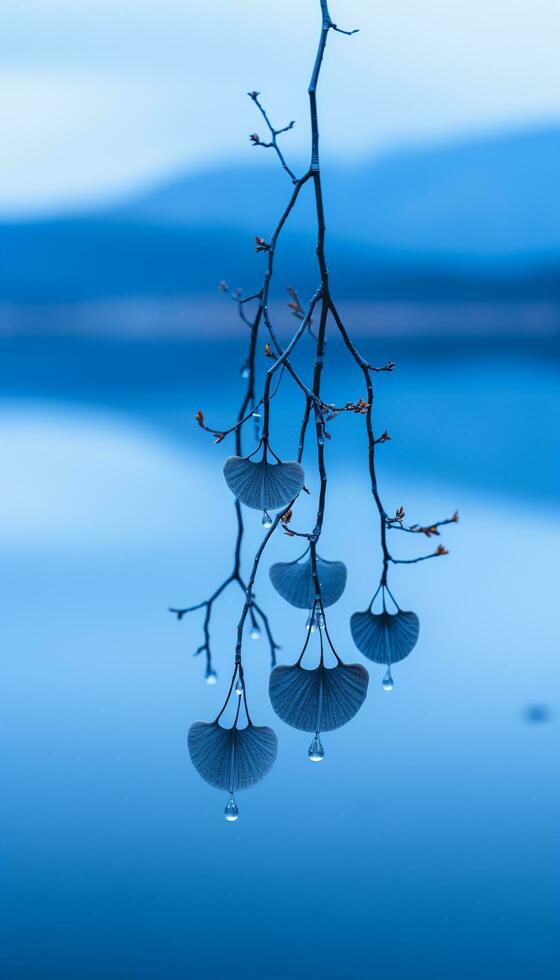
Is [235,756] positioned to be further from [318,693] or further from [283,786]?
[283,786]

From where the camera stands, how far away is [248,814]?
48cm

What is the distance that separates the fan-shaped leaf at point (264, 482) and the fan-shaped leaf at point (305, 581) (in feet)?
0.34

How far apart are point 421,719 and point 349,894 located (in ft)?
0.53

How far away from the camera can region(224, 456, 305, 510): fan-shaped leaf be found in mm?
368

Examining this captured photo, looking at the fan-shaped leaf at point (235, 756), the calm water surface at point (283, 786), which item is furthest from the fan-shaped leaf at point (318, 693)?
the calm water surface at point (283, 786)

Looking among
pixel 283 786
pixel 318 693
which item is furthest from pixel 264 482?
pixel 283 786

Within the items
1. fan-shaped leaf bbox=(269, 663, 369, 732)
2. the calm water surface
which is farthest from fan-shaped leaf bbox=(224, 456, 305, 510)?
the calm water surface

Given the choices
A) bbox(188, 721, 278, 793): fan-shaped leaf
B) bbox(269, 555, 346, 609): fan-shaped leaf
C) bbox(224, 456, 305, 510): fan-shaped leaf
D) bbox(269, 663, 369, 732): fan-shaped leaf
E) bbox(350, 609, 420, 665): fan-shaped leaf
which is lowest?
bbox(188, 721, 278, 793): fan-shaped leaf

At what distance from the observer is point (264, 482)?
1.21ft

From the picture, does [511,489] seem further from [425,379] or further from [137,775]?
[425,379]

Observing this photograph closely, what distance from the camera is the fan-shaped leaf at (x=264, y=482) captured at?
37 cm

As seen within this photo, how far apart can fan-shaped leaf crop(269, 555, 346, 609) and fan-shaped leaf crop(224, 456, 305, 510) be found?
102 millimetres

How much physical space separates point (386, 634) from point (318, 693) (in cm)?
10

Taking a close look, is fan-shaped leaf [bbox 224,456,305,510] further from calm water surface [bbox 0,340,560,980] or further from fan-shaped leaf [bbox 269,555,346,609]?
calm water surface [bbox 0,340,560,980]
